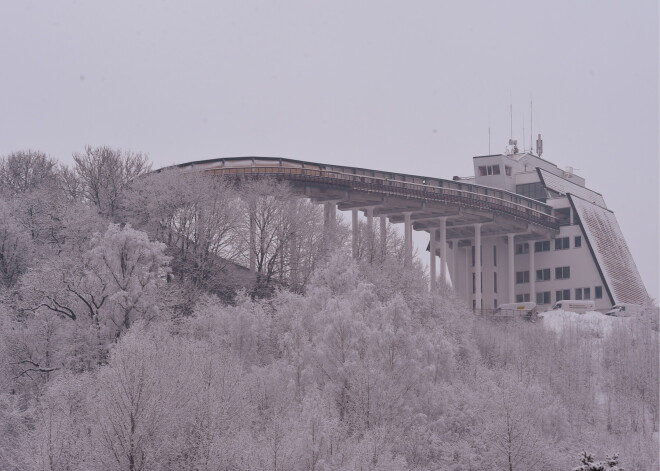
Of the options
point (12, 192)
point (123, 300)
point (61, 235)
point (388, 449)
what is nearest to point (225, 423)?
point (388, 449)

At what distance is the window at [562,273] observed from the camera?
100 meters

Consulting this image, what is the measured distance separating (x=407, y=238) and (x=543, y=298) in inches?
752

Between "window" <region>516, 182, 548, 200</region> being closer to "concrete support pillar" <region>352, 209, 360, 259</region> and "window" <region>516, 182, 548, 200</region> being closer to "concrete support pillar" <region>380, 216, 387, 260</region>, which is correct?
"concrete support pillar" <region>380, 216, 387, 260</region>

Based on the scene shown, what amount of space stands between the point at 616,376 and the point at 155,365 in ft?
111

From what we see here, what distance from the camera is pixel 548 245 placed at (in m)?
103

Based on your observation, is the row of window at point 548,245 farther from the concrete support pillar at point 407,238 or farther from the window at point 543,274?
the concrete support pillar at point 407,238

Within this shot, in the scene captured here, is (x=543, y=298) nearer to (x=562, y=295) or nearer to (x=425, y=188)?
(x=562, y=295)

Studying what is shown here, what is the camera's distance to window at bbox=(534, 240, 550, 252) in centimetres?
10306

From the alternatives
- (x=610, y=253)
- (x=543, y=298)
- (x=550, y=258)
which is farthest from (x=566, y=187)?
(x=543, y=298)

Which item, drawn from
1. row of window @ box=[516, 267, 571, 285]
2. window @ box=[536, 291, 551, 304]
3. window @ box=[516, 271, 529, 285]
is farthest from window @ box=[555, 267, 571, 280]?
window @ box=[516, 271, 529, 285]

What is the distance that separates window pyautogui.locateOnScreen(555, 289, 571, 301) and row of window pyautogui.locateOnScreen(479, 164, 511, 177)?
1436 cm

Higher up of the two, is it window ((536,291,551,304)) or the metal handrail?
the metal handrail

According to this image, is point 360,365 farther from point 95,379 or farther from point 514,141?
point 514,141

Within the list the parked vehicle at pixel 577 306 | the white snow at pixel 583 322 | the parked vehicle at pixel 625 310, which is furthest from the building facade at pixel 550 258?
the white snow at pixel 583 322
